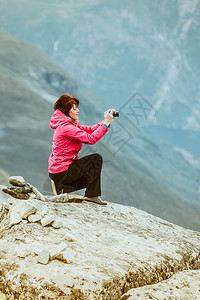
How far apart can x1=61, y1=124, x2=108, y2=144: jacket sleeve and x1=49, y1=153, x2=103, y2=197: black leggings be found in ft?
1.12

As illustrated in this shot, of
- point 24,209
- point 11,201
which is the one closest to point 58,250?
point 24,209

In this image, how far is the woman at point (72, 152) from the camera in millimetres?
4699

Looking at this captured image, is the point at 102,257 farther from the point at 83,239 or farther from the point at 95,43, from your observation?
the point at 95,43

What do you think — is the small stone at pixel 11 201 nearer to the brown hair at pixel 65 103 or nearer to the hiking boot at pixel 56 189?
the hiking boot at pixel 56 189

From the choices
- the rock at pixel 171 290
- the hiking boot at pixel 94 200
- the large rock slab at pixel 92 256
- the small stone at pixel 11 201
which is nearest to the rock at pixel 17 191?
the small stone at pixel 11 201

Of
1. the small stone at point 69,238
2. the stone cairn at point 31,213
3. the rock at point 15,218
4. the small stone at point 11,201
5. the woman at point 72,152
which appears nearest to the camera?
the stone cairn at point 31,213

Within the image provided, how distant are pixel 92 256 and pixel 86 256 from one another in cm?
6

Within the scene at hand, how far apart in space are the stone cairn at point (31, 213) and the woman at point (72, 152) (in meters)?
0.23

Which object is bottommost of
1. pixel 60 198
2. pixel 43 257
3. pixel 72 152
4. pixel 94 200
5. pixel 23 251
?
pixel 23 251

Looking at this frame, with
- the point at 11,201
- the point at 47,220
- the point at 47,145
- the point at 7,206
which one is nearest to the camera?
the point at 47,220

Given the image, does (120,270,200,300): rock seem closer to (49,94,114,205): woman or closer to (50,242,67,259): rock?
(50,242,67,259): rock

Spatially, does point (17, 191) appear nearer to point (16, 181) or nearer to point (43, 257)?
point (16, 181)

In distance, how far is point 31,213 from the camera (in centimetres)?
402

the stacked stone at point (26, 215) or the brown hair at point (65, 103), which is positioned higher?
the brown hair at point (65, 103)
